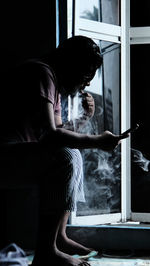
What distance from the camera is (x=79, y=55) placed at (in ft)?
5.82

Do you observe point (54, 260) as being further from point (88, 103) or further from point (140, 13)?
point (140, 13)

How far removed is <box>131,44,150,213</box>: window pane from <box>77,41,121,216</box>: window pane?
39 cm

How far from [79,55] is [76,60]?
0.02 meters

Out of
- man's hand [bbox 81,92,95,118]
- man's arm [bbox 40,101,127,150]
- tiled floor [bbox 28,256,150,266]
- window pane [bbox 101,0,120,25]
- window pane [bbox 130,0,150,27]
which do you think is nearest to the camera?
man's arm [bbox 40,101,127,150]

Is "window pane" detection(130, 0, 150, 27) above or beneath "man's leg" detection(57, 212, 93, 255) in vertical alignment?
above

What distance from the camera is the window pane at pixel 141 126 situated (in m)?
3.19

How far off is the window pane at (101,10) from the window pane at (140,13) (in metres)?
0.33

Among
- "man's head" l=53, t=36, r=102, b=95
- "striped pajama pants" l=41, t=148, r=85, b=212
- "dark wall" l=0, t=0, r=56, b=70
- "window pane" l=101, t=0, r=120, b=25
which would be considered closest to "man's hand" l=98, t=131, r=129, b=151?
"striped pajama pants" l=41, t=148, r=85, b=212

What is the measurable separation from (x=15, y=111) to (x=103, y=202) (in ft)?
3.87

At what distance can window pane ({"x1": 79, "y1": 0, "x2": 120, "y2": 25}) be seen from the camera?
2.58 metres

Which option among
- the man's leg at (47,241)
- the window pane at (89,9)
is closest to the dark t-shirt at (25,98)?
the man's leg at (47,241)

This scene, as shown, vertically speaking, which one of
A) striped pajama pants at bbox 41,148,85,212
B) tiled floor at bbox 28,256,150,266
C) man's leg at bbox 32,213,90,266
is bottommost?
tiled floor at bbox 28,256,150,266

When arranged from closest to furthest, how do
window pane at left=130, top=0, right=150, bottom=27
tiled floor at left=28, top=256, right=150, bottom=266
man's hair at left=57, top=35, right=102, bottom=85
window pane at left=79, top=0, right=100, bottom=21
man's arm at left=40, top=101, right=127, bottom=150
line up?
man's arm at left=40, top=101, right=127, bottom=150 → man's hair at left=57, top=35, right=102, bottom=85 → tiled floor at left=28, top=256, right=150, bottom=266 → window pane at left=79, top=0, right=100, bottom=21 → window pane at left=130, top=0, right=150, bottom=27

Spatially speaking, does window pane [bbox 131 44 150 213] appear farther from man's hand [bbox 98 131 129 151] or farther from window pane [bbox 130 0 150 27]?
man's hand [bbox 98 131 129 151]
